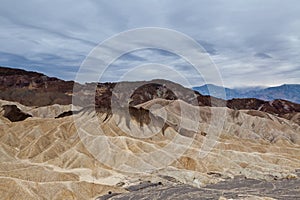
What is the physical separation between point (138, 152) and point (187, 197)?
116 ft

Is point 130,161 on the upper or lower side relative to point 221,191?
upper

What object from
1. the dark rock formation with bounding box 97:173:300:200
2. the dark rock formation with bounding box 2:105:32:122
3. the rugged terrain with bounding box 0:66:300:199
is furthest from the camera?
the dark rock formation with bounding box 2:105:32:122

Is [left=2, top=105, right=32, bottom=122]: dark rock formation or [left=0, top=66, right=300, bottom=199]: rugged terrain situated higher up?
[left=2, top=105, right=32, bottom=122]: dark rock formation

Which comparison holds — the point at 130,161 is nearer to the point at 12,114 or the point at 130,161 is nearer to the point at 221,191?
the point at 221,191

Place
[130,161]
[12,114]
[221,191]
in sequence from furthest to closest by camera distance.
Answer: [12,114] < [130,161] < [221,191]

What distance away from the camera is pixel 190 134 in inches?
5536

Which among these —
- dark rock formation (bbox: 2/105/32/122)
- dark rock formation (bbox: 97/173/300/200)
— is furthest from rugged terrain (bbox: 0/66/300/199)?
dark rock formation (bbox: 2/105/32/122)

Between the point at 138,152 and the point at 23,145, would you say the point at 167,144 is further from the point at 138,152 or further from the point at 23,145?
the point at 23,145

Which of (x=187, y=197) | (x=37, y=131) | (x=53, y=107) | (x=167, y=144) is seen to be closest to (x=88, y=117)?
(x=37, y=131)

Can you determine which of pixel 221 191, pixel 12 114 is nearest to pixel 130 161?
pixel 221 191

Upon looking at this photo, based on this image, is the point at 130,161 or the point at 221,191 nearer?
the point at 221,191

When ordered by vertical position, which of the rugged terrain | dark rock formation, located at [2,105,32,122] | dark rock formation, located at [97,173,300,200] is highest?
dark rock formation, located at [2,105,32,122]

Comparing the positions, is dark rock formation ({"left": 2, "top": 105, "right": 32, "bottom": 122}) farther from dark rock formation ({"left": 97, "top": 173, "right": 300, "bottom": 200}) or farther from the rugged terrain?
dark rock formation ({"left": 97, "top": 173, "right": 300, "bottom": 200})

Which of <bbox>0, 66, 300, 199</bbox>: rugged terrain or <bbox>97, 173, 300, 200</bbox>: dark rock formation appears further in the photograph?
<bbox>0, 66, 300, 199</bbox>: rugged terrain
